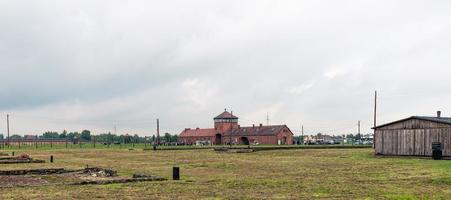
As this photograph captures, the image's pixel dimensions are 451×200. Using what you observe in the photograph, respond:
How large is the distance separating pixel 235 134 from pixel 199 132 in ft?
67.2

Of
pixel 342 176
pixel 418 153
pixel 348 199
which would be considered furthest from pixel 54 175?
pixel 418 153

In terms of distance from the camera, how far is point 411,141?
45531 millimetres

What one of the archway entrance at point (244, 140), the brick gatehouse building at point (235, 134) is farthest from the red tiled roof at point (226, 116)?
the archway entrance at point (244, 140)

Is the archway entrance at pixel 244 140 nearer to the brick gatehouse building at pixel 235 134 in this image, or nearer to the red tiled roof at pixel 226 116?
the brick gatehouse building at pixel 235 134

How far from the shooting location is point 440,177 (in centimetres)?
2389

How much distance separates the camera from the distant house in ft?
139

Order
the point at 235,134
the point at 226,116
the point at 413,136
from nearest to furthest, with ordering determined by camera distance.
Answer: the point at 413,136
the point at 235,134
the point at 226,116

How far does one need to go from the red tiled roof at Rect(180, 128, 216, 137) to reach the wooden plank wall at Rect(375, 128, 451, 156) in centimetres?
9157

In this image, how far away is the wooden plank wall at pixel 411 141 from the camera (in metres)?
42.3

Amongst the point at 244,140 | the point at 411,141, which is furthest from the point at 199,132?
the point at 411,141

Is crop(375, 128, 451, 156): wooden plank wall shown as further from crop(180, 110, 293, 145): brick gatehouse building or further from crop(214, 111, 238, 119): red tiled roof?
crop(214, 111, 238, 119): red tiled roof

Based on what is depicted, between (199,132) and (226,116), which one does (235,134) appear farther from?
(199,132)

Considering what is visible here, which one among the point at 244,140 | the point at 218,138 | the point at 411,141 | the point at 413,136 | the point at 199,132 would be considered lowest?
the point at 244,140

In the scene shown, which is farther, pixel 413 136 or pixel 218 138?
pixel 218 138
